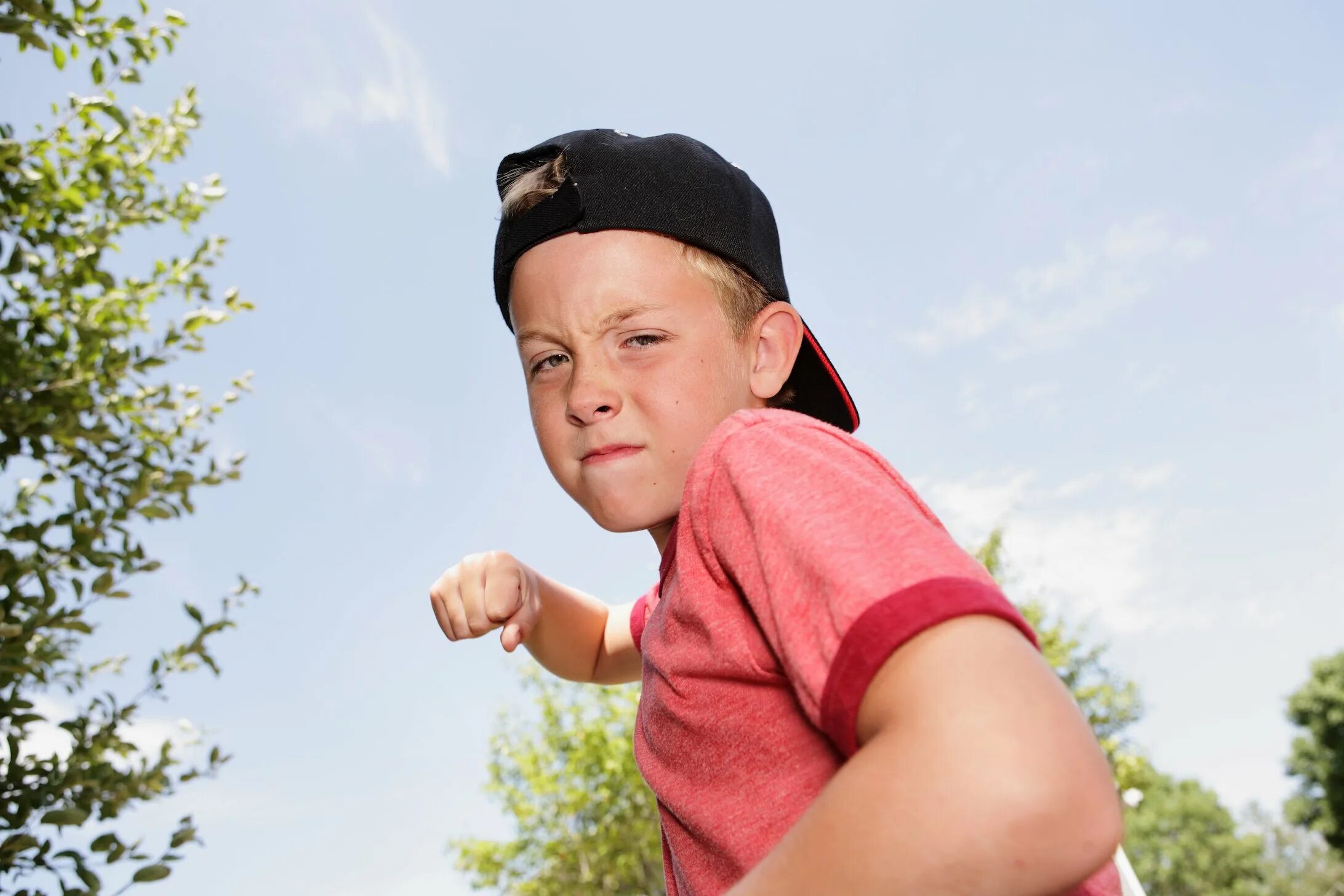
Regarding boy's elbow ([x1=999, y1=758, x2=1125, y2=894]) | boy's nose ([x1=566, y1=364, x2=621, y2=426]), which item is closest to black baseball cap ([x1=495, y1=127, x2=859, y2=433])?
boy's nose ([x1=566, y1=364, x2=621, y2=426])

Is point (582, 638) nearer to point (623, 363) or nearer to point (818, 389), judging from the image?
point (818, 389)

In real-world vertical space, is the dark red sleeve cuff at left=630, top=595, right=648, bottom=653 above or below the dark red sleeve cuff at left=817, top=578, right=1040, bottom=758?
above

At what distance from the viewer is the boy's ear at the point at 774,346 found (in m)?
1.93

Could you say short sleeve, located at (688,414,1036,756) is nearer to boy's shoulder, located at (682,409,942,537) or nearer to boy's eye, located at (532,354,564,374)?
boy's shoulder, located at (682,409,942,537)

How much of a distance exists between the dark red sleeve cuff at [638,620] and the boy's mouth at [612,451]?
671 mm

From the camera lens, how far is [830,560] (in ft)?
3.12

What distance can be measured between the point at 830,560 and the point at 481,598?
1.12m

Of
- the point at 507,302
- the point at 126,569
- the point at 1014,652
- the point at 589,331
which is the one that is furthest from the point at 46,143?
the point at 1014,652

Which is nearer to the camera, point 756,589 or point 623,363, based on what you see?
point 756,589

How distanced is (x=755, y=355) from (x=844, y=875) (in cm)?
119

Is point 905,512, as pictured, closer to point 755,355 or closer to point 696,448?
point 696,448

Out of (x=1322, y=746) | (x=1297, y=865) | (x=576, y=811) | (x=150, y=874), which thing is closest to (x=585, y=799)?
(x=576, y=811)

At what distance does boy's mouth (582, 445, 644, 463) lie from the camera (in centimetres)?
170

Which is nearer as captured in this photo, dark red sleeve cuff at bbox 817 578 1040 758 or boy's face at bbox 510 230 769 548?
dark red sleeve cuff at bbox 817 578 1040 758
